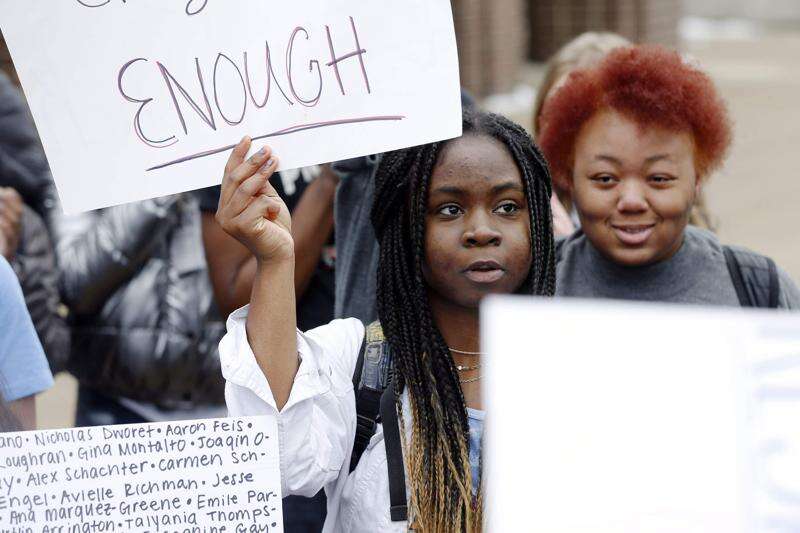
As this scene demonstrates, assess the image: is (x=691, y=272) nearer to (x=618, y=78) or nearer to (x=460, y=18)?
(x=618, y=78)

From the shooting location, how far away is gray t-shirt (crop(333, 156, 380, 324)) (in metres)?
2.88

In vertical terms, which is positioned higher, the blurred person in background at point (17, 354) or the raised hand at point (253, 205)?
the raised hand at point (253, 205)

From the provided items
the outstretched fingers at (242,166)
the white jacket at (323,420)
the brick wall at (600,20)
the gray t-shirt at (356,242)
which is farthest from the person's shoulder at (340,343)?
the brick wall at (600,20)

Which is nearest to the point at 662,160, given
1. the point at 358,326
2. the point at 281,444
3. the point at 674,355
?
the point at 358,326

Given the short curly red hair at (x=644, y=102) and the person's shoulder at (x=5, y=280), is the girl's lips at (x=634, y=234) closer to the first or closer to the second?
the short curly red hair at (x=644, y=102)

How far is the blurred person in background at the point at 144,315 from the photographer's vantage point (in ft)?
11.9

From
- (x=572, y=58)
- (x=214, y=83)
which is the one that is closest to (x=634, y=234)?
(x=214, y=83)

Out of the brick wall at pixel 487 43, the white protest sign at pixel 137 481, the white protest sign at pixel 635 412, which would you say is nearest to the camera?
the white protest sign at pixel 635 412

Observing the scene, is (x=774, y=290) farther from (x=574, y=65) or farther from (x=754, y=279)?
(x=574, y=65)

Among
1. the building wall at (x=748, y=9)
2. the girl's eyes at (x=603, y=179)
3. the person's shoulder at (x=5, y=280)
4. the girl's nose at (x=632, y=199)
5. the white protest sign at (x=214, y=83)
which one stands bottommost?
the person's shoulder at (x=5, y=280)

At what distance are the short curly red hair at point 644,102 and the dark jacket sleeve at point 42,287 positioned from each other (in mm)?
1475

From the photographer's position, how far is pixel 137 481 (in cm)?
192

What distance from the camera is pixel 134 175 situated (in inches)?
83.3

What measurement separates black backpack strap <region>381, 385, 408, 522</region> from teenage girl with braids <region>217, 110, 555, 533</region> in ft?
0.03
